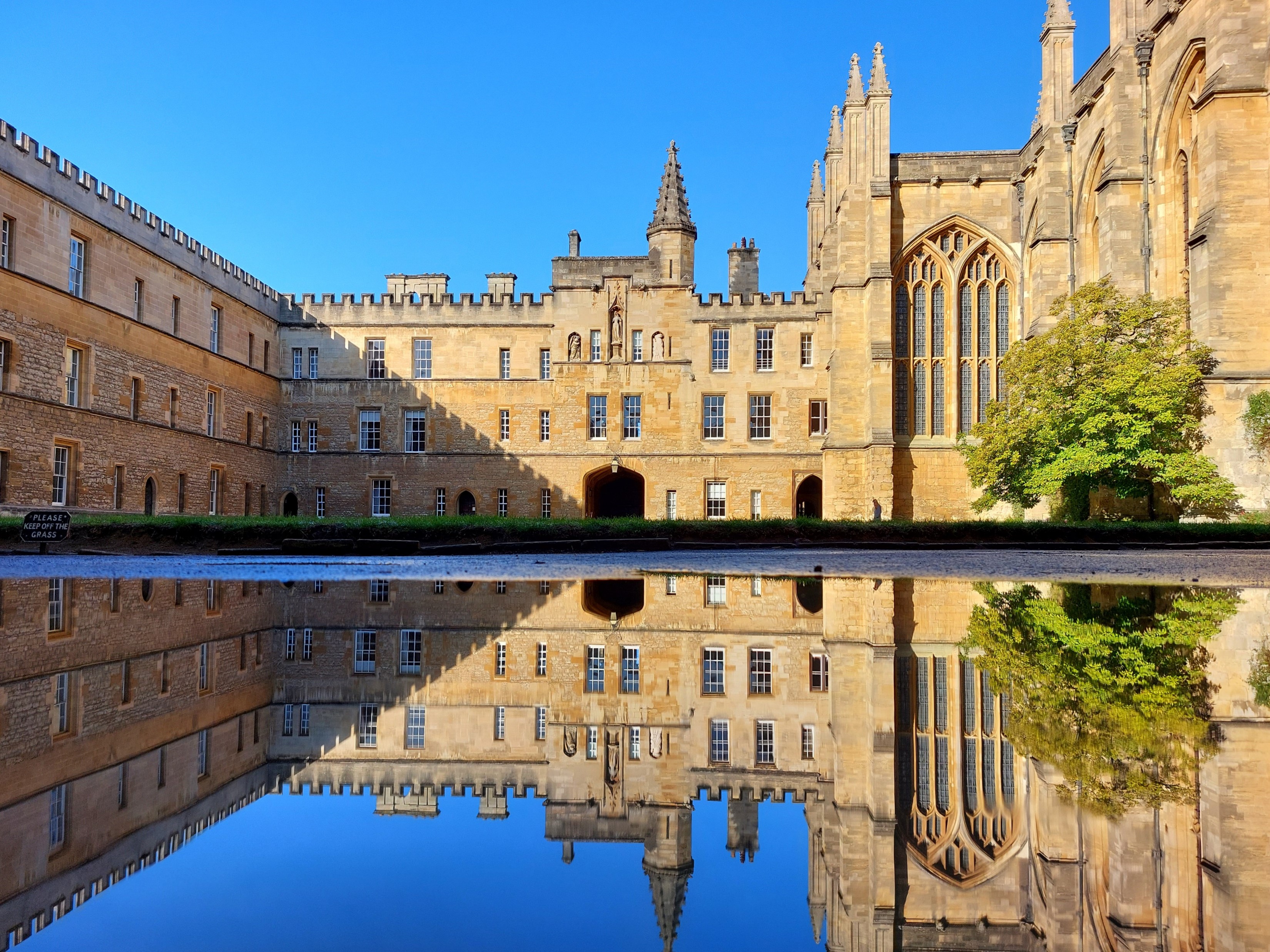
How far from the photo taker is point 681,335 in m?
39.3

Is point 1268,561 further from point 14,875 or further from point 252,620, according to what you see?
point 14,875

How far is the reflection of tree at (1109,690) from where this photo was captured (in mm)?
3479

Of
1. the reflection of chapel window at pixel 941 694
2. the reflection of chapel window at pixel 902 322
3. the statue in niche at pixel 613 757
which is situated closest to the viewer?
the statue in niche at pixel 613 757

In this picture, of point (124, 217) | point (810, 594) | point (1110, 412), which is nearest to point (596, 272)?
point (124, 217)

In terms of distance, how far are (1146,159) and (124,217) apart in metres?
29.5

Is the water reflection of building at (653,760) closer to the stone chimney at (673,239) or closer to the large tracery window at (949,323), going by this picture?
the large tracery window at (949,323)

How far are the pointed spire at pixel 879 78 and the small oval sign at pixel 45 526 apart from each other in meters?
26.3

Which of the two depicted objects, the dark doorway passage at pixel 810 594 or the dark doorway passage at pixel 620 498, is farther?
the dark doorway passage at pixel 620 498

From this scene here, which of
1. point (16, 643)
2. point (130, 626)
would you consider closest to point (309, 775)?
point (16, 643)

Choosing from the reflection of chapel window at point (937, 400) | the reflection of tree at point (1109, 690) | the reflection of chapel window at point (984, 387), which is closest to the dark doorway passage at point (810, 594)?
the reflection of tree at point (1109, 690)

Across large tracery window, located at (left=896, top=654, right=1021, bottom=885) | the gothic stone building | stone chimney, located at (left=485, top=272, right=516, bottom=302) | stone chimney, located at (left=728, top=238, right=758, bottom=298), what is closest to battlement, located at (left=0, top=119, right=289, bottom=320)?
the gothic stone building

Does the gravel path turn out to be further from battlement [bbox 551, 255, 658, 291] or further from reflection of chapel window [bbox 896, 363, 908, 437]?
battlement [bbox 551, 255, 658, 291]

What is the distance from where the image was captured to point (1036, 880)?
8.76 feet

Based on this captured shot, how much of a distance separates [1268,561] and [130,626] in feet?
54.6
